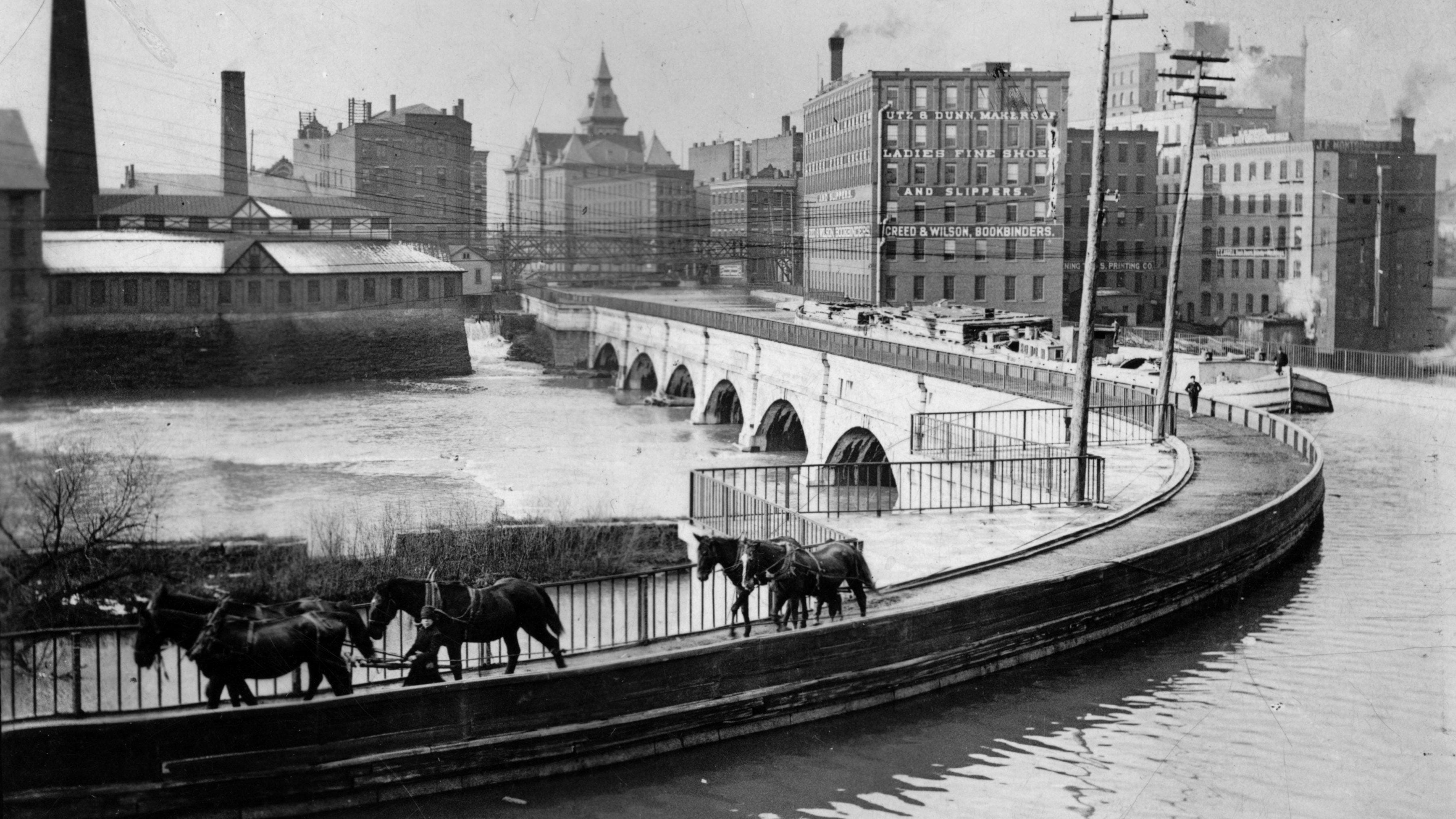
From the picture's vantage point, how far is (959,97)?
84.2 metres

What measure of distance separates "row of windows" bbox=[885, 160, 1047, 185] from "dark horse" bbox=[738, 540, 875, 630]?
215ft

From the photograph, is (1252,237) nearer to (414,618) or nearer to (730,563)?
(730,563)

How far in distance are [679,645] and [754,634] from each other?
3.65ft

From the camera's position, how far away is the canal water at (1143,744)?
1641cm

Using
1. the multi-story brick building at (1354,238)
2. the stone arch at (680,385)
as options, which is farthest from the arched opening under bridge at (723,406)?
the multi-story brick building at (1354,238)

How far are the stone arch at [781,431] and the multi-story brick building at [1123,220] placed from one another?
39.6 meters

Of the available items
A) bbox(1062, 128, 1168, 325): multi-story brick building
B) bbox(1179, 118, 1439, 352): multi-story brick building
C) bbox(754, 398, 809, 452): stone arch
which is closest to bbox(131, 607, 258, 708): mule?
bbox(754, 398, 809, 452): stone arch

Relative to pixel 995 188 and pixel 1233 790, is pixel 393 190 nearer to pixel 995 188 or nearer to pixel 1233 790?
pixel 1233 790

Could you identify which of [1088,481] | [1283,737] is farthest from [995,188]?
[1283,737]

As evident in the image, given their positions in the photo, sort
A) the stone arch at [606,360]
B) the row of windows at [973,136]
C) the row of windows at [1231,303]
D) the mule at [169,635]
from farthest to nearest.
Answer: the row of windows at [1231,303] < the row of windows at [973,136] < the stone arch at [606,360] < the mule at [169,635]

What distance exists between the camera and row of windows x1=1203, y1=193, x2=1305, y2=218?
9150 centimetres

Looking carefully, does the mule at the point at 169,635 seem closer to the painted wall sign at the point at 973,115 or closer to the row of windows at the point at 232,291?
the row of windows at the point at 232,291

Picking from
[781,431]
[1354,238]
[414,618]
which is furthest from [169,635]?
[1354,238]

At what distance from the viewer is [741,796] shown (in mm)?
16656
